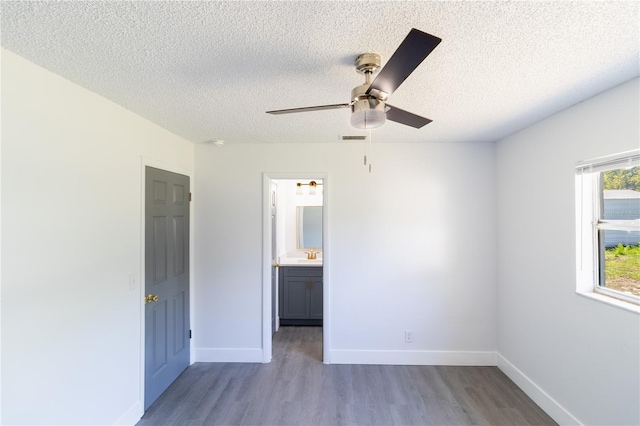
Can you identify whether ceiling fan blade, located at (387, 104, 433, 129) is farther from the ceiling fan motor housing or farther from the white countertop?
the white countertop

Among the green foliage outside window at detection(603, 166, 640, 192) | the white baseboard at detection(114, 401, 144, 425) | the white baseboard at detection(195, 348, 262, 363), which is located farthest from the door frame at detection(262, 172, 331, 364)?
the green foliage outside window at detection(603, 166, 640, 192)

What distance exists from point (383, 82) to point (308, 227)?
12.5ft

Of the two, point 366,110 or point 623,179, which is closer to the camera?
point 366,110

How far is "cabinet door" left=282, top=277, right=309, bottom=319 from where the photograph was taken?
4141 millimetres

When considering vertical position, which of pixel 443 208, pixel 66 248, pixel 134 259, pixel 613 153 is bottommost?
pixel 134 259

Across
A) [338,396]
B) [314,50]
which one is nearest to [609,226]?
[314,50]

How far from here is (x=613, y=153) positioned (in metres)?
1.74

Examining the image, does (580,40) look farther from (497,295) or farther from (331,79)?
(497,295)

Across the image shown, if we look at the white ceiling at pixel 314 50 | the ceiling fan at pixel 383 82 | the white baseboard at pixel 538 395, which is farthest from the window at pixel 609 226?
the ceiling fan at pixel 383 82

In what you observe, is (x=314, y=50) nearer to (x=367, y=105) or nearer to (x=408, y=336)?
(x=367, y=105)

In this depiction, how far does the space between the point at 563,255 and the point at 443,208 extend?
1103mm

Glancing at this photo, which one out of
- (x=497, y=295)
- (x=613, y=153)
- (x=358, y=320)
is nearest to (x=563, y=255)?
(x=613, y=153)

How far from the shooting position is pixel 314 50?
135 cm

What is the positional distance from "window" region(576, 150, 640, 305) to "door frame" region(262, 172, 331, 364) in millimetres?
2052
